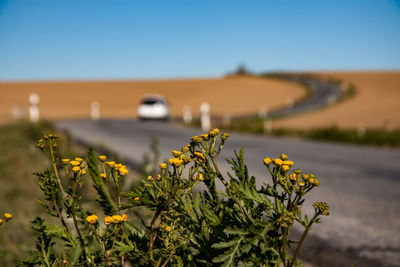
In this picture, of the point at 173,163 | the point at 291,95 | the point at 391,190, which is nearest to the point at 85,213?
the point at 173,163

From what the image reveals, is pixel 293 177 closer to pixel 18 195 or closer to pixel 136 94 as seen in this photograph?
pixel 18 195

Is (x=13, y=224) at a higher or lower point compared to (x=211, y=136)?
lower

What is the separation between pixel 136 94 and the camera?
63.4m

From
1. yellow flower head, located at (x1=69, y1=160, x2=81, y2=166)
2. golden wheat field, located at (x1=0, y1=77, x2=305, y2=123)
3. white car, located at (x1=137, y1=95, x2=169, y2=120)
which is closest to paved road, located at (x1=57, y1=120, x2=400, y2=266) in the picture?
yellow flower head, located at (x1=69, y1=160, x2=81, y2=166)

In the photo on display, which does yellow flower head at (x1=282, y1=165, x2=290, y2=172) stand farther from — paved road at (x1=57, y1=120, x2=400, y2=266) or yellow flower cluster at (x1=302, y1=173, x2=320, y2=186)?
paved road at (x1=57, y1=120, x2=400, y2=266)

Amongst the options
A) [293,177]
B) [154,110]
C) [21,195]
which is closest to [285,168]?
[293,177]

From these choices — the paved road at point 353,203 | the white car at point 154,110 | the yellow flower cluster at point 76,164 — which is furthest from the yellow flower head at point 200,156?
the white car at point 154,110

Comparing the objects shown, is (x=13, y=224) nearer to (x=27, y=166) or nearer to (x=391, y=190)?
(x=27, y=166)

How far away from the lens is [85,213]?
4.54 ft

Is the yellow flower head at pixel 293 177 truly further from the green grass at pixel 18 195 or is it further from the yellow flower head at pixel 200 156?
the green grass at pixel 18 195

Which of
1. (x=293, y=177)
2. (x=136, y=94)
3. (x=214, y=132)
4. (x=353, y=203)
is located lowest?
(x=353, y=203)

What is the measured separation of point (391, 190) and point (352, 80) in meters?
68.1

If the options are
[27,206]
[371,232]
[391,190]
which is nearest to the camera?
[371,232]

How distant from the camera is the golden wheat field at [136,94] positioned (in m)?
46.8
